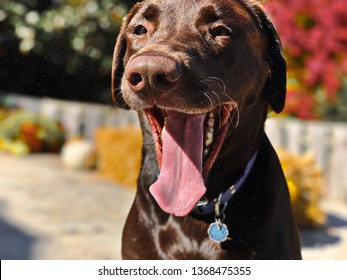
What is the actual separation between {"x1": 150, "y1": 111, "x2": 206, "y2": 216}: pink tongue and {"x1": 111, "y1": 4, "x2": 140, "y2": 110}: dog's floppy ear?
0.90 feet

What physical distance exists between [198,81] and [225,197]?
538 mm

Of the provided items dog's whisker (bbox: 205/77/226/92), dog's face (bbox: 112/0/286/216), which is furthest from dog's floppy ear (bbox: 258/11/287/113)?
dog's whisker (bbox: 205/77/226/92)

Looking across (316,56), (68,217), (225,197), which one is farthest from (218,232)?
(316,56)

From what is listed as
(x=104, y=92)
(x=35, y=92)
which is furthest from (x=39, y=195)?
(x=35, y=92)

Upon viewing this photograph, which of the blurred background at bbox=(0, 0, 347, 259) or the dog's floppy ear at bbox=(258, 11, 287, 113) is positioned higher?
the dog's floppy ear at bbox=(258, 11, 287, 113)

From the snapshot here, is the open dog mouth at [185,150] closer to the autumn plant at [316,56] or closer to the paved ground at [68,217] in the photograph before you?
the paved ground at [68,217]

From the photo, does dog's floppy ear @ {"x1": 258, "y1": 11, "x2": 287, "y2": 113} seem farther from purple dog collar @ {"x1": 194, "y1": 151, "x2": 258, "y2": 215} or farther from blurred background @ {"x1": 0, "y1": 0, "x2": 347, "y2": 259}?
blurred background @ {"x1": 0, "y1": 0, "x2": 347, "y2": 259}

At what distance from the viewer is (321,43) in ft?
26.5

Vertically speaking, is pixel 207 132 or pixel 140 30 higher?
pixel 140 30

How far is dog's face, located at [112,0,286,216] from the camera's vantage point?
2.00 meters

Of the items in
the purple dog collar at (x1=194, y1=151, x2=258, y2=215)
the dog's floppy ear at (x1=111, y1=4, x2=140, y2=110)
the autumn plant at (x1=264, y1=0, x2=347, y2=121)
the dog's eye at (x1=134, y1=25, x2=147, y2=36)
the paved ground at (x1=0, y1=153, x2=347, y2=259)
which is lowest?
the paved ground at (x1=0, y1=153, x2=347, y2=259)

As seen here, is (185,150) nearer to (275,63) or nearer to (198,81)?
(198,81)

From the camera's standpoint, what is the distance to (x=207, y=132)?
2.21m
